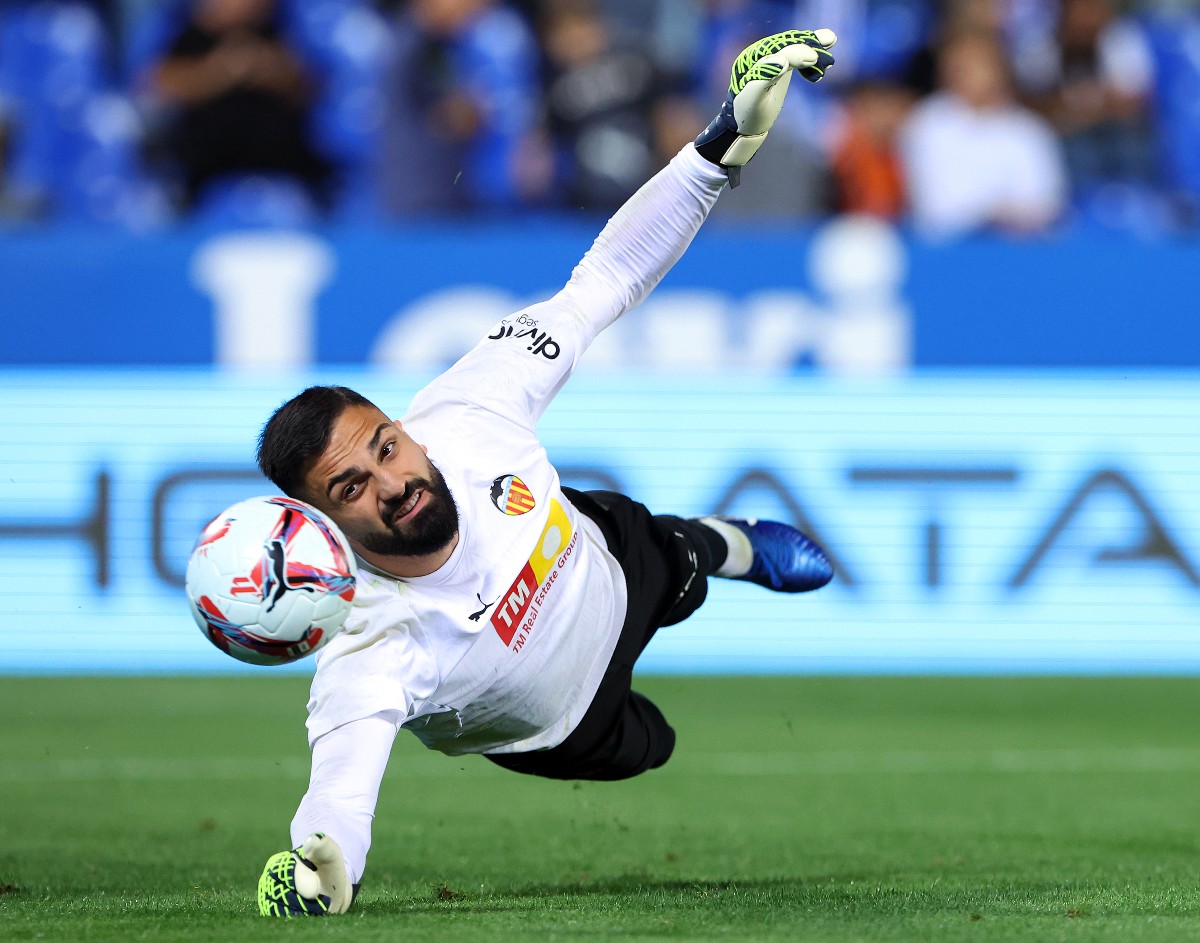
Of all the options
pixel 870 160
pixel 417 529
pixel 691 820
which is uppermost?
pixel 417 529

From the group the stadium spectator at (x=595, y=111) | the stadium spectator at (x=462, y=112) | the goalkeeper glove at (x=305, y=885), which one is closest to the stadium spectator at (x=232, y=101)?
the stadium spectator at (x=462, y=112)

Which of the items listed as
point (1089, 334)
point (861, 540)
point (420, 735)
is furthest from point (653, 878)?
point (1089, 334)

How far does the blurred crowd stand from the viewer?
12.9 m

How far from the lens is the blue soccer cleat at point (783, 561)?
7.05 metres

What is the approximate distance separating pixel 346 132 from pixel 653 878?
29.3 feet

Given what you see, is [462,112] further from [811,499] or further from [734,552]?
[734,552]

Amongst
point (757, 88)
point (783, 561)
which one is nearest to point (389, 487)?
point (757, 88)

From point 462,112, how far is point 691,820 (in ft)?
21.9

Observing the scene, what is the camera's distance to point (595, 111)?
1307 cm

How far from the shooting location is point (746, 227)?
12.1 metres

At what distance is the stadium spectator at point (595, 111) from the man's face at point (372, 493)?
761 cm

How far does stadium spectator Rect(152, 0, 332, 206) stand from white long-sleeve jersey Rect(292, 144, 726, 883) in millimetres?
7237

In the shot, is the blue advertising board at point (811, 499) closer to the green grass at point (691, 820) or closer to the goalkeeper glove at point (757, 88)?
the green grass at point (691, 820)

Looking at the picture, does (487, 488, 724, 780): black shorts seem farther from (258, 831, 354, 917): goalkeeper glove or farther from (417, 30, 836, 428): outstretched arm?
(258, 831, 354, 917): goalkeeper glove
